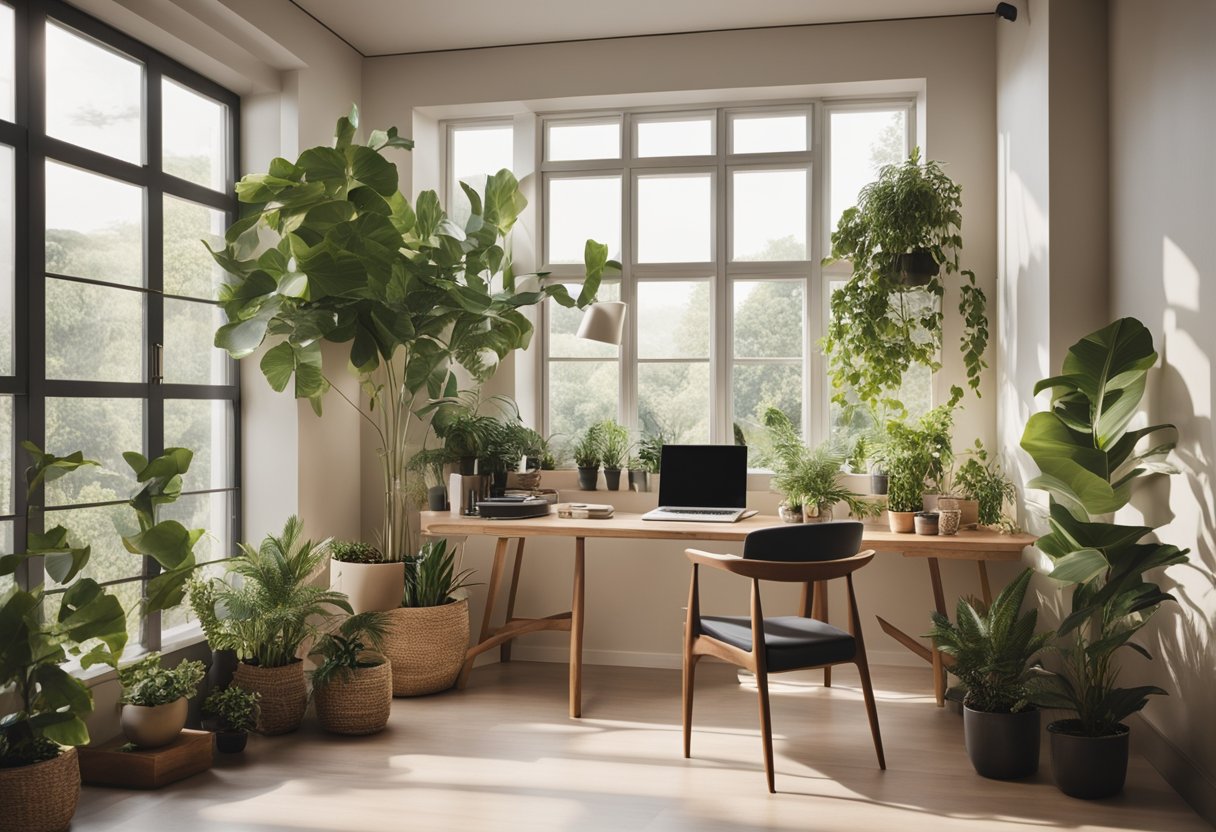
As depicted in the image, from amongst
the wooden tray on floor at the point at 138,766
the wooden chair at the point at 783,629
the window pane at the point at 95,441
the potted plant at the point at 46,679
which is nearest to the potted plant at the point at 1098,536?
the wooden chair at the point at 783,629

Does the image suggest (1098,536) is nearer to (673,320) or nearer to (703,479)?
(703,479)

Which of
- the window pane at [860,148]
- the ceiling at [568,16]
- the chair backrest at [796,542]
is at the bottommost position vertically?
the chair backrest at [796,542]

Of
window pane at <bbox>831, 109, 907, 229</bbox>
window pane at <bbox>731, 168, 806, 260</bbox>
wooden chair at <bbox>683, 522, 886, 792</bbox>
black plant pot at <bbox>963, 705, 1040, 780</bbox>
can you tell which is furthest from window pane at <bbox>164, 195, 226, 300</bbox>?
black plant pot at <bbox>963, 705, 1040, 780</bbox>

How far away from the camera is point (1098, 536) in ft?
10.4

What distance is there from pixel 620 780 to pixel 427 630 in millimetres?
1379

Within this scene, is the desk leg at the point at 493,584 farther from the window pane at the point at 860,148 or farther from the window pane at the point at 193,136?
the window pane at the point at 860,148

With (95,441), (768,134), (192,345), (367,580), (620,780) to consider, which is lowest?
(620,780)

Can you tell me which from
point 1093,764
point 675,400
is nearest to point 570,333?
point 675,400

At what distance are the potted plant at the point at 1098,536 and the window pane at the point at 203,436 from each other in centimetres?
352

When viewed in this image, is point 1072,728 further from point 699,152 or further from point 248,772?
point 699,152

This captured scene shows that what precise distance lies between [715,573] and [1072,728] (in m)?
2.05

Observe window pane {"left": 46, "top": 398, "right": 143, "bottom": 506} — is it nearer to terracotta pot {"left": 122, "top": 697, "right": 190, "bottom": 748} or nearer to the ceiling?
terracotta pot {"left": 122, "top": 697, "right": 190, "bottom": 748}

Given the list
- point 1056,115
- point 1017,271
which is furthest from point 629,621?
point 1056,115

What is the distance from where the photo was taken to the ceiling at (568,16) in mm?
4645
